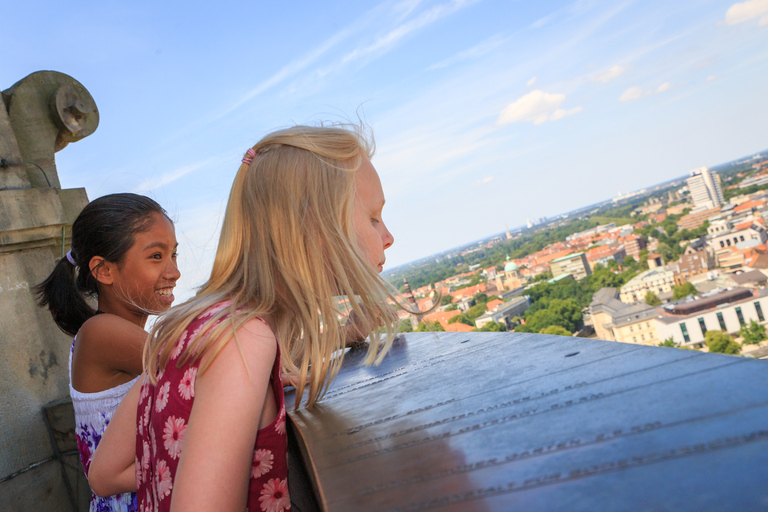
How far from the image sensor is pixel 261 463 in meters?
0.97

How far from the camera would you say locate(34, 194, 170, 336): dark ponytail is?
200 centimetres

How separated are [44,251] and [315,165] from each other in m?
1.61

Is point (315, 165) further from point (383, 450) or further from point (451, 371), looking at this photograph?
point (383, 450)

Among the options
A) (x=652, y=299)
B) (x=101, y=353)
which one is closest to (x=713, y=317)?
(x=652, y=299)

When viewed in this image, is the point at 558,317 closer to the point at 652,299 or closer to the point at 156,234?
the point at 652,299

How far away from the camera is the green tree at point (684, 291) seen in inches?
1715

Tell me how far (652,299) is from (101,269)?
158ft

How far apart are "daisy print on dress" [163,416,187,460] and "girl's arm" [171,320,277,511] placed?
0.35 feet

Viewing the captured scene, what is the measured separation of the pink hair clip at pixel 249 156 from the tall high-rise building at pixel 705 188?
69.9 meters

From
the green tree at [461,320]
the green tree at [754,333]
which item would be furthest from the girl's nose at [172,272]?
the green tree at [754,333]

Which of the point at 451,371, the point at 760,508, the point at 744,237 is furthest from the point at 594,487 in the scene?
A: the point at 744,237

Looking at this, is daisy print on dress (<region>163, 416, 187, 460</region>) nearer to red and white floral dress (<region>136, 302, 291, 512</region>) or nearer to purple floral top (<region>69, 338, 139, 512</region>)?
red and white floral dress (<region>136, 302, 291, 512</region>)

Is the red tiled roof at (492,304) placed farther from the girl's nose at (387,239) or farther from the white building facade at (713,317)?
the girl's nose at (387,239)

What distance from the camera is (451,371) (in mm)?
1103
